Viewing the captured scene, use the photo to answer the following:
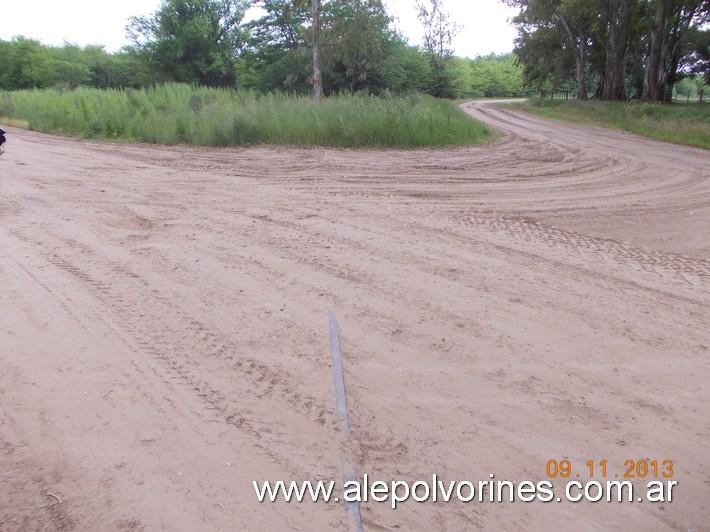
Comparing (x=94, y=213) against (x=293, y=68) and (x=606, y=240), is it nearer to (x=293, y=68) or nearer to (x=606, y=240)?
(x=606, y=240)

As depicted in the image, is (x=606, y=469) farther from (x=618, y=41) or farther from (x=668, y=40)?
(x=668, y=40)

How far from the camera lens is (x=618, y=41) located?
116 feet

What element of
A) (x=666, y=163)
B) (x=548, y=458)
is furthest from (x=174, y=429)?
(x=666, y=163)

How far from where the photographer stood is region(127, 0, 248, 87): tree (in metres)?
44.9

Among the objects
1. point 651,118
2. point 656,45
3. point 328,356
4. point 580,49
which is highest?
point 580,49

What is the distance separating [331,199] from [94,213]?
3243 mm

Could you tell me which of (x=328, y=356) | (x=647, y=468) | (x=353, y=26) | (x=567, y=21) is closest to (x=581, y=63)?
(x=567, y=21)

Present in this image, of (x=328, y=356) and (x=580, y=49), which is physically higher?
(x=580, y=49)

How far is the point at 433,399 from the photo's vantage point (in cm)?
→ 335

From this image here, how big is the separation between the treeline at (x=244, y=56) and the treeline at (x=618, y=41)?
370 inches

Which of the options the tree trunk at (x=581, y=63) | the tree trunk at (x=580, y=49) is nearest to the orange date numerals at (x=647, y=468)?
the tree trunk at (x=580, y=49)

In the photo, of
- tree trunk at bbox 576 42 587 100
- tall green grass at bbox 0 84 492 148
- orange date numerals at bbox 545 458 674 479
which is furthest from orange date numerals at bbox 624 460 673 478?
tree trunk at bbox 576 42 587 100

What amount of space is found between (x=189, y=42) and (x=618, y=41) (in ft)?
101

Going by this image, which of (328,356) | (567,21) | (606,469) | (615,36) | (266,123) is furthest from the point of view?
(567,21)
